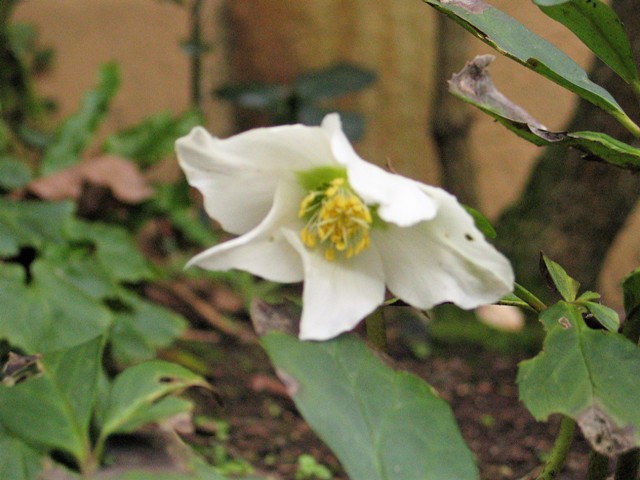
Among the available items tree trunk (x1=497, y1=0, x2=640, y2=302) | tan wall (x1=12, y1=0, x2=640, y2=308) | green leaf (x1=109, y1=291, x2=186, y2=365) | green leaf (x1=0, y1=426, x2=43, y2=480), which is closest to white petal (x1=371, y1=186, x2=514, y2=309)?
green leaf (x1=0, y1=426, x2=43, y2=480)

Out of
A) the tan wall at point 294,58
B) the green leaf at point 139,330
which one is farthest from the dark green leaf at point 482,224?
the tan wall at point 294,58

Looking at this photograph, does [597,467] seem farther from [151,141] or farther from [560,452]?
[151,141]

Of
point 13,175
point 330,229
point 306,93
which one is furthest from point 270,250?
point 306,93

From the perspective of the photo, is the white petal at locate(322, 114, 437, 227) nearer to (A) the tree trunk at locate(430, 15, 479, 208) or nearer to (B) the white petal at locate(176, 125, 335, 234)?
(B) the white petal at locate(176, 125, 335, 234)

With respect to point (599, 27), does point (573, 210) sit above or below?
below

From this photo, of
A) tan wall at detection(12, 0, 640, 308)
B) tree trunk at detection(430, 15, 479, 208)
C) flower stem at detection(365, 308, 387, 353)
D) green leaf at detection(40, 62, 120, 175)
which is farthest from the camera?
tan wall at detection(12, 0, 640, 308)

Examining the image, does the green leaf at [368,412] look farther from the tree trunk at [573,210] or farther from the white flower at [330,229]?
the tree trunk at [573,210]

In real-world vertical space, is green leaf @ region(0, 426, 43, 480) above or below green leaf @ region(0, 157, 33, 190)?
above
